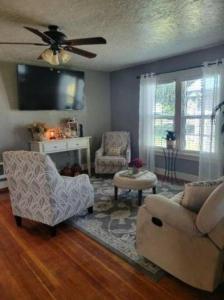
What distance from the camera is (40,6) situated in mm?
2352

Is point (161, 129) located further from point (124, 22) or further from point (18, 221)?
point (18, 221)

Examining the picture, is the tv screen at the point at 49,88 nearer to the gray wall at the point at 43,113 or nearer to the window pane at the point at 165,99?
the gray wall at the point at 43,113

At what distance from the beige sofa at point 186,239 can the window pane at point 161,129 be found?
10.4ft

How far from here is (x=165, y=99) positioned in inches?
195

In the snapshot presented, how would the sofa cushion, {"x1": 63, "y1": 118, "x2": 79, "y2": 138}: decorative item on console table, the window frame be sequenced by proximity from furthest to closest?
1. {"x1": 63, "y1": 118, "x2": 79, "y2": 138}: decorative item on console table
2. the window frame
3. the sofa cushion

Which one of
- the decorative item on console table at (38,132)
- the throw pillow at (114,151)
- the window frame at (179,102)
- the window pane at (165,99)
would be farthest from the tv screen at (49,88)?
the window frame at (179,102)

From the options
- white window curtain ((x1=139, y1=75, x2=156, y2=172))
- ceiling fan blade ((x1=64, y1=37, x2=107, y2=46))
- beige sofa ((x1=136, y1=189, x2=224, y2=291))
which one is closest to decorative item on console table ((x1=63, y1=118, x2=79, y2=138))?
white window curtain ((x1=139, y1=75, x2=156, y2=172))

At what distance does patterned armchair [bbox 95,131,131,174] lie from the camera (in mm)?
4828

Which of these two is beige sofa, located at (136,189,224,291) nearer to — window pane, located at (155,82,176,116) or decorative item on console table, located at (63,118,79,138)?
window pane, located at (155,82,176,116)

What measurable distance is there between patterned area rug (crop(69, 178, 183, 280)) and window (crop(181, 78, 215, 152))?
94 centimetres

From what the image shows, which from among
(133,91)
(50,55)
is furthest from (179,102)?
(50,55)

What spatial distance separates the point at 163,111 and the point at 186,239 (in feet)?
11.8

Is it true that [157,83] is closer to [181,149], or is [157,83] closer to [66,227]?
[181,149]

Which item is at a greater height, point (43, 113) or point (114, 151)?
point (43, 113)
